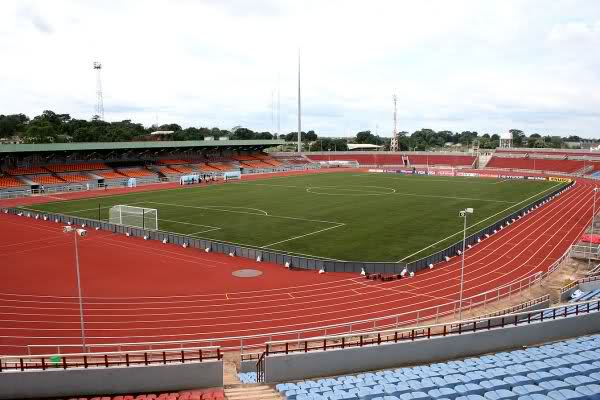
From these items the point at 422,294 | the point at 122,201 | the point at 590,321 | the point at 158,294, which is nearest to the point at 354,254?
the point at 422,294

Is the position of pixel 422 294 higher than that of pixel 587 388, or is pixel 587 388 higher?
pixel 587 388

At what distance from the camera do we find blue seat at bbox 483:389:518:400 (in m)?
11.8

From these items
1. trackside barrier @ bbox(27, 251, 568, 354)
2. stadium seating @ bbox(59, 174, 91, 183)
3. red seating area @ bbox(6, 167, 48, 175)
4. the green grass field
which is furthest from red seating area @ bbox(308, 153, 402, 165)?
trackside barrier @ bbox(27, 251, 568, 354)

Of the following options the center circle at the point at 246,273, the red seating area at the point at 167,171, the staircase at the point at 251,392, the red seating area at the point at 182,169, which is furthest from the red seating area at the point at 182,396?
the red seating area at the point at 182,169

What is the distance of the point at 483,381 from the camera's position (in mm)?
12766

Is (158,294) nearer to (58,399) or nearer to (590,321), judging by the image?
(58,399)

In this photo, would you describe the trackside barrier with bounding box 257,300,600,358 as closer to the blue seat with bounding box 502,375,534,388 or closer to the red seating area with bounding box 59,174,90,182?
the blue seat with bounding box 502,375,534,388

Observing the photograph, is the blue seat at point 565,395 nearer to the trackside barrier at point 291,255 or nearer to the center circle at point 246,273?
the trackside barrier at point 291,255

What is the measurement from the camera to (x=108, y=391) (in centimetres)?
1386

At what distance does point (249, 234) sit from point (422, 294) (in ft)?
60.9

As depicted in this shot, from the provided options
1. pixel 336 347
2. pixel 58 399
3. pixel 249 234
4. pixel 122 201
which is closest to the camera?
pixel 58 399

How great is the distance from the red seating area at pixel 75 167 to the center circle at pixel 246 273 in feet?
199

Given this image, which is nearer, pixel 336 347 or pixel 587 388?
pixel 587 388

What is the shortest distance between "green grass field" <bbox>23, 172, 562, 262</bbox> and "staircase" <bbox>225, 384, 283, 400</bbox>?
62.7ft
